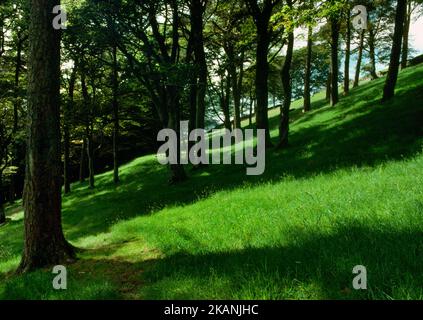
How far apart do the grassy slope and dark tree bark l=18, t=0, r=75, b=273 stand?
0.86 metres

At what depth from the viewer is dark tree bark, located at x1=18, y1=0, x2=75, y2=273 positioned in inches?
322

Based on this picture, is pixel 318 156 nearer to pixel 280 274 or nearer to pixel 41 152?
pixel 41 152

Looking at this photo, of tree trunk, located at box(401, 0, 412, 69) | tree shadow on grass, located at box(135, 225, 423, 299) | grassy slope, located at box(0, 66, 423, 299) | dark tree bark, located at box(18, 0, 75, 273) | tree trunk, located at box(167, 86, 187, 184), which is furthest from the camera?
tree trunk, located at box(401, 0, 412, 69)

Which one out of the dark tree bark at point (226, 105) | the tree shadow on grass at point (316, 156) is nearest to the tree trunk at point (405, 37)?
the tree shadow on grass at point (316, 156)

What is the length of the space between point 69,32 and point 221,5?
37.4ft

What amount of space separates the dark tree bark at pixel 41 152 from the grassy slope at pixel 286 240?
864 mm

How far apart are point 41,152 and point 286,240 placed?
565 cm

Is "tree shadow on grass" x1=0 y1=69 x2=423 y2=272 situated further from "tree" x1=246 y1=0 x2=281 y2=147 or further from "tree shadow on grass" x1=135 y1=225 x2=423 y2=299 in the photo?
"tree shadow on grass" x1=135 y1=225 x2=423 y2=299

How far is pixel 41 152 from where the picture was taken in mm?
8266

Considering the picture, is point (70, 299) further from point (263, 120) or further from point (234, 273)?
point (263, 120)

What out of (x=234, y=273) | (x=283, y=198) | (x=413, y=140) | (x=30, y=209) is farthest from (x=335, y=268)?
(x=413, y=140)

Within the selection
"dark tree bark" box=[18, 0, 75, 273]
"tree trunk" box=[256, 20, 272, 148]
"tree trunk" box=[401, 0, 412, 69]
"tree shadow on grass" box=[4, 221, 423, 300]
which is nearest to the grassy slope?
"tree shadow on grass" box=[4, 221, 423, 300]

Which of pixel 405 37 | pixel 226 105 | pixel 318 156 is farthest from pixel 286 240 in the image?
pixel 405 37

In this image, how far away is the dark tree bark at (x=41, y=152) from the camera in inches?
322
